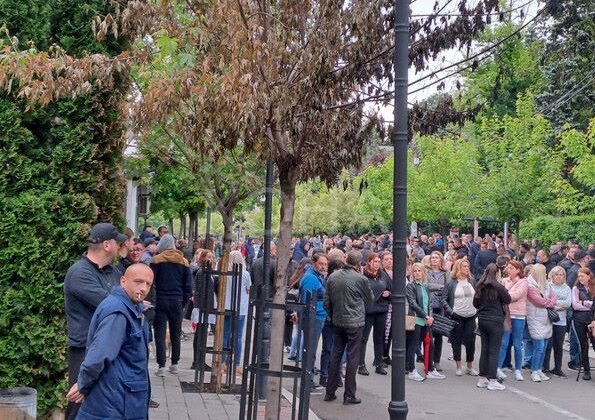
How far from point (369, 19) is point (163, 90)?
1.97 meters

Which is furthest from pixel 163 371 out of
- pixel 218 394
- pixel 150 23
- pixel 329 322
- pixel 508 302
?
pixel 150 23

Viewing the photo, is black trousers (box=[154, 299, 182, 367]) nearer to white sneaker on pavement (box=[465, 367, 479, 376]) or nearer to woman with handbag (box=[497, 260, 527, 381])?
white sneaker on pavement (box=[465, 367, 479, 376])

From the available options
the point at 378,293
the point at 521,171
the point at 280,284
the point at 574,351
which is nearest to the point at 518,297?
the point at 378,293

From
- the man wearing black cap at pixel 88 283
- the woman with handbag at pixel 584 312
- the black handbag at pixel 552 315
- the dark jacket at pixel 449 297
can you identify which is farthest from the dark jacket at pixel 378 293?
the man wearing black cap at pixel 88 283

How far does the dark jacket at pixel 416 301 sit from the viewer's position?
1505 cm

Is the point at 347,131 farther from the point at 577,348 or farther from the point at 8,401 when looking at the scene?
the point at 577,348

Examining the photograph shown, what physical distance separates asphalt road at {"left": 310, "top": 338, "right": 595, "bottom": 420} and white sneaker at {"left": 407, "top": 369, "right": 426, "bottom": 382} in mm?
140

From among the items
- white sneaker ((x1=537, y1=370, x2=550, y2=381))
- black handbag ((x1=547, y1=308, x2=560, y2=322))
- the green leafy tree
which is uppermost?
the green leafy tree

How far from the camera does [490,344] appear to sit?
45.6 feet

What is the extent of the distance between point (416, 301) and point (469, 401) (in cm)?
242

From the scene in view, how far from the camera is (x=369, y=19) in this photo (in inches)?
336

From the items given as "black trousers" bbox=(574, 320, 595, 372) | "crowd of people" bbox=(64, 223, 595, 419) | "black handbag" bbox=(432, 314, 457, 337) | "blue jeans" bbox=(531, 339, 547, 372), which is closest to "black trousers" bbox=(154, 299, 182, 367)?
"crowd of people" bbox=(64, 223, 595, 419)

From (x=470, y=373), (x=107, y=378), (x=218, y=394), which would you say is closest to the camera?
(x=107, y=378)

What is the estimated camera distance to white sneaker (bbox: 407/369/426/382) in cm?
1493
